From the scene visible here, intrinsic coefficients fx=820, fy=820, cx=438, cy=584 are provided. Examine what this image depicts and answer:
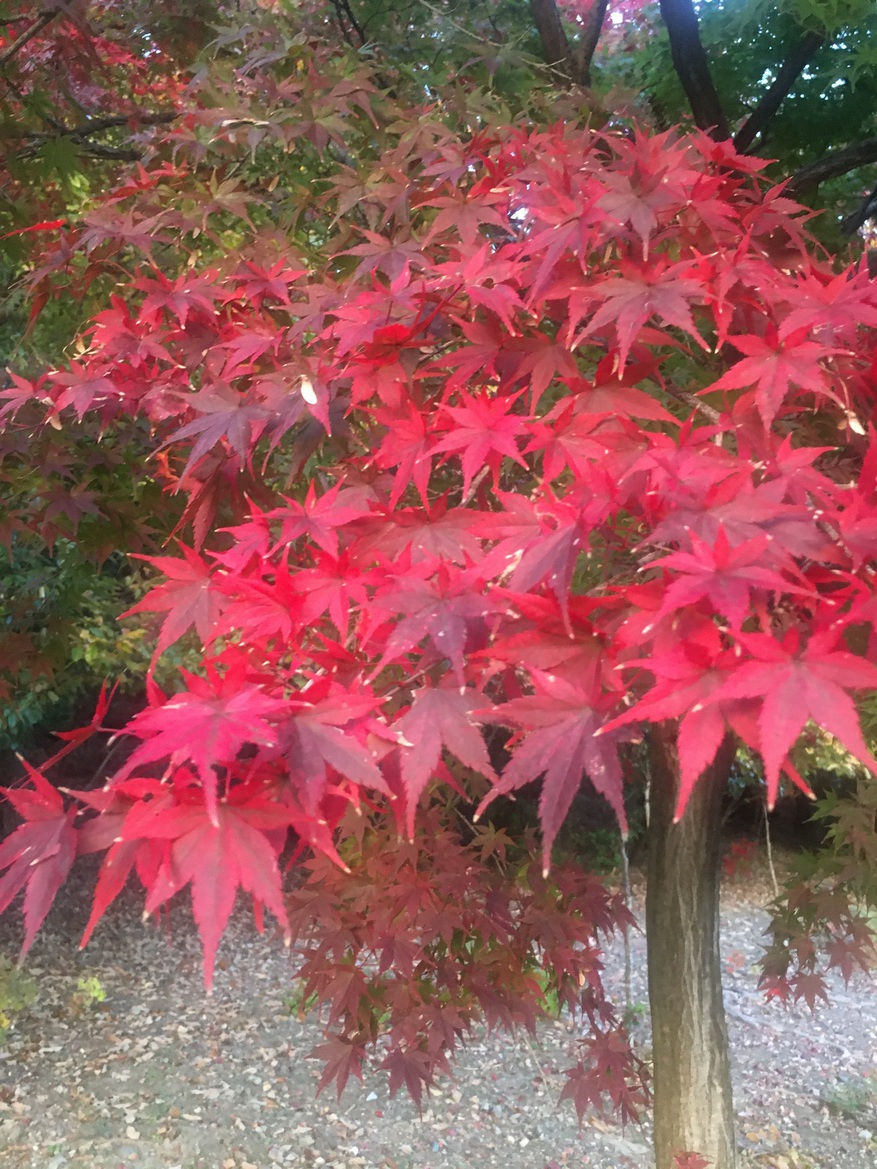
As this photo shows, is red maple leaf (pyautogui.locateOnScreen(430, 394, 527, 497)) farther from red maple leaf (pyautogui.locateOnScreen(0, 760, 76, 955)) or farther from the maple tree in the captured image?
red maple leaf (pyautogui.locateOnScreen(0, 760, 76, 955))

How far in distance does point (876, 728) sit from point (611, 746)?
152 centimetres

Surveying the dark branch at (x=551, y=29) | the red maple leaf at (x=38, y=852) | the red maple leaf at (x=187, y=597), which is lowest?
the red maple leaf at (x=38, y=852)

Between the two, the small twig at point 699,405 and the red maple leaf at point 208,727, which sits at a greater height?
the small twig at point 699,405

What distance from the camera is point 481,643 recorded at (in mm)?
781

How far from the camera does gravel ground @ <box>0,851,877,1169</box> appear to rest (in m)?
2.92

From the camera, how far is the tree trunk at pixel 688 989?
6.31 ft

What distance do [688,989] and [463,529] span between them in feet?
5.13

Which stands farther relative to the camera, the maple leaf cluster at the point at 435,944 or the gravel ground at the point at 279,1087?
the gravel ground at the point at 279,1087

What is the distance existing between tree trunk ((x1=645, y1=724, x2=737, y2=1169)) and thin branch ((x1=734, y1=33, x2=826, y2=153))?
1.68m

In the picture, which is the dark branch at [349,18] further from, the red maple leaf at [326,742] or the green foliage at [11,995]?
the green foliage at [11,995]

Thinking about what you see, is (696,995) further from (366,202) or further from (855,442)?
(366,202)

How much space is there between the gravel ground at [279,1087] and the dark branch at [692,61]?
3.11 metres

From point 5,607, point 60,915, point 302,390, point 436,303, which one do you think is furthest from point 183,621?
point 60,915

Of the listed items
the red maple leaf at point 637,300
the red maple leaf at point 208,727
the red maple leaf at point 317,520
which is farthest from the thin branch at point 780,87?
the red maple leaf at point 208,727
